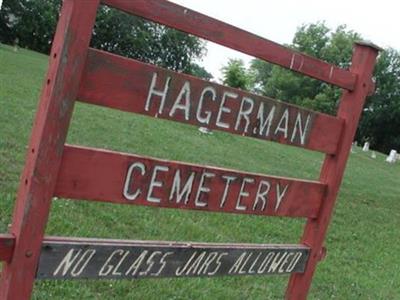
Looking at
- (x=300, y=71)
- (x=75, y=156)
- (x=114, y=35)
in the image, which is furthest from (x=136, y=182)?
(x=114, y=35)

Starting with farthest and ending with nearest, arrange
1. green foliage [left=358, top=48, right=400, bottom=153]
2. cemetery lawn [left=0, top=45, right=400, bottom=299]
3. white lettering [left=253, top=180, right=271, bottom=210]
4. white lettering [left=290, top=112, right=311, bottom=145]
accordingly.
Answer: green foliage [left=358, top=48, right=400, bottom=153] → cemetery lawn [left=0, top=45, right=400, bottom=299] → white lettering [left=290, top=112, right=311, bottom=145] → white lettering [left=253, top=180, right=271, bottom=210]

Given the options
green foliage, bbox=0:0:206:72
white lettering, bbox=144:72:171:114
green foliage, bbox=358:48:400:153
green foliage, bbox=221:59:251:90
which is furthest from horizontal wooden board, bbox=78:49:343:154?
green foliage, bbox=358:48:400:153

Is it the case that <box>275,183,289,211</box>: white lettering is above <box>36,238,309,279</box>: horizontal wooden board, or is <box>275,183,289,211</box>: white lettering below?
above

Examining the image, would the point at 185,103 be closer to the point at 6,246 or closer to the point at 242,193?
the point at 242,193

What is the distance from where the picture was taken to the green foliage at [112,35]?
171 feet

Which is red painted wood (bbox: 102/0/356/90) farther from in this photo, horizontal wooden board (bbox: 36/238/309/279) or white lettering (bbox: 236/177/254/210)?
horizontal wooden board (bbox: 36/238/309/279)

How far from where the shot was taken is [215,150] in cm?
1422

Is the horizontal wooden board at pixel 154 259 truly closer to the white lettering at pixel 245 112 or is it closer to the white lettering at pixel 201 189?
the white lettering at pixel 201 189

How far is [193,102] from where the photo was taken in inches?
118

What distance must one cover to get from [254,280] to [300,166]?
1126cm

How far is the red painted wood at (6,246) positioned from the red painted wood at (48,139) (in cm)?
2

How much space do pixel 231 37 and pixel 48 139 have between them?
105cm

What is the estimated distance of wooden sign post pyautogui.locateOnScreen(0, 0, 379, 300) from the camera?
2.58 metres

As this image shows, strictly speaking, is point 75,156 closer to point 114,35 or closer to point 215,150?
point 215,150
